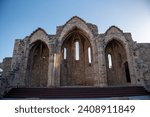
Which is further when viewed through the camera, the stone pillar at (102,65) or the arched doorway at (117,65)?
the arched doorway at (117,65)

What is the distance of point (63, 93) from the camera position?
835cm

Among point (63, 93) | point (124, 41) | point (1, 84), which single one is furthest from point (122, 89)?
point (1, 84)

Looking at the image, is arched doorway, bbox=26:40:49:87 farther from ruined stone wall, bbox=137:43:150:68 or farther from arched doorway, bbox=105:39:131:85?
ruined stone wall, bbox=137:43:150:68

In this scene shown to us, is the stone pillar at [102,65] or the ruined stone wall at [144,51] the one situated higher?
the ruined stone wall at [144,51]

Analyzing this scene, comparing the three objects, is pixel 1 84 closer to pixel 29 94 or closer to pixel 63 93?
pixel 29 94

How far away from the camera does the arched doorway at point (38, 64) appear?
46.7 ft

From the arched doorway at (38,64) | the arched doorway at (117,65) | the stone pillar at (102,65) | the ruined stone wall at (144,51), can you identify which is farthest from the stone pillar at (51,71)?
the ruined stone wall at (144,51)

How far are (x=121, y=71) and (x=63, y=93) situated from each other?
1026cm

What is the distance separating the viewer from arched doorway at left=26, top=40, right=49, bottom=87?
14.2 m

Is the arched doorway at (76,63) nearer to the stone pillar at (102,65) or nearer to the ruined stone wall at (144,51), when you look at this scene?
the stone pillar at (102,65)

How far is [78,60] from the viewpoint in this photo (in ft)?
52.2

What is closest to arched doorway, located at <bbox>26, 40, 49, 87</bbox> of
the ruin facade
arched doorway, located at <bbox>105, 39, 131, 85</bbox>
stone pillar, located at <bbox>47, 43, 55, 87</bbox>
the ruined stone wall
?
the ruin facade

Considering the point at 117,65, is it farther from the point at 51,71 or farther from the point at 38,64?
the point at 38,64

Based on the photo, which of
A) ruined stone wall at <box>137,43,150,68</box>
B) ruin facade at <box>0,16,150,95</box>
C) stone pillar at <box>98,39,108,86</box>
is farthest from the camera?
ruined stone wall at <box>137,43,150,68</box>
